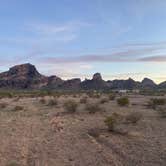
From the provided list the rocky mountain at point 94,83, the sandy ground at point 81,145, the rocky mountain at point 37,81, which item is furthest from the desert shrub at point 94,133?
the rocky mountain at point 94,83

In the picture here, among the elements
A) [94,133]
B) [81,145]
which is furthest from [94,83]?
[81,145]

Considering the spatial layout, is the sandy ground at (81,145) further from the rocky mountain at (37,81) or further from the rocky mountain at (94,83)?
the rocky mountain at (94,83)

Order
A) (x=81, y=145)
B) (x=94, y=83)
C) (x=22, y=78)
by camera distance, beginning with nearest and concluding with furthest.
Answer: (x=81, y=145) → (x=22, y=78) → (x=94, y=83)

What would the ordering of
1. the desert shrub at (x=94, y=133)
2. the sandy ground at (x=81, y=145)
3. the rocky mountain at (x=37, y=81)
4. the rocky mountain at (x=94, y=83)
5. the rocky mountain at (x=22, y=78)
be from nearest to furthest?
1. the sandy ground at (x=81, y=145)
2. the desert shrub at (x=94, y=133)
3. the rocky mountain at (x=22, y=78)
4. the rocky mountain at (x=37, y=81)
5. the rocky mountain at (x=94, y=83)

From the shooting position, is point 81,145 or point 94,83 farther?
point 94,83

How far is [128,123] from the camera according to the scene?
2294cm

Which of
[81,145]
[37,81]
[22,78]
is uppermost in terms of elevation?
[22,78]

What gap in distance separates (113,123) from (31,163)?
7.88 metres

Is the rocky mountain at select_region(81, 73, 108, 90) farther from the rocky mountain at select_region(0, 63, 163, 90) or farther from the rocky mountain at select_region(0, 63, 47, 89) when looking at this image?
the rocky mountain at select_region(0, 63, 47, 89)

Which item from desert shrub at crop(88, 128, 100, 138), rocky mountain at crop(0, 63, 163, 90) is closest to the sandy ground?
desert shrub at crop(88, 128, 100, 138)

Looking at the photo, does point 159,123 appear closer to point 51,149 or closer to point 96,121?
point 96,121

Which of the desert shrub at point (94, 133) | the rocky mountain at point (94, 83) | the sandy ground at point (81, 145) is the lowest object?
the sandy ground at point (81, 145)

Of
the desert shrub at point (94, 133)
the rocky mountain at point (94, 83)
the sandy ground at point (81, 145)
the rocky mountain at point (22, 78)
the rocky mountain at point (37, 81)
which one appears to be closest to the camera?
the sandy ground at point (81, 145)

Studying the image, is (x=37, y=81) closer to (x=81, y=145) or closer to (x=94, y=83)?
(x=94, y=83)
